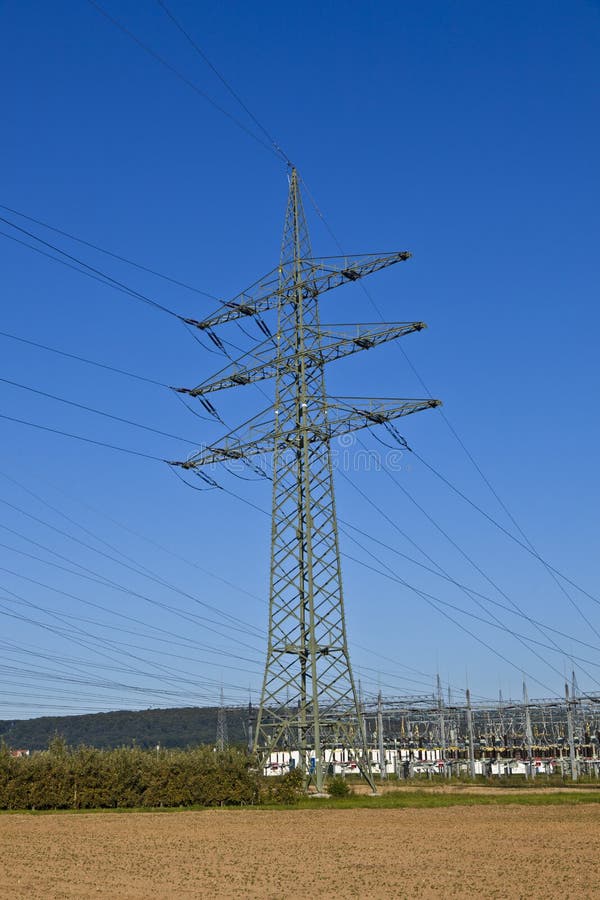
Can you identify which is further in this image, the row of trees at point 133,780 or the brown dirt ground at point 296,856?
the row of trees at point 133,780

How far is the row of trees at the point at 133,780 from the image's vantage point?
30.9 meters

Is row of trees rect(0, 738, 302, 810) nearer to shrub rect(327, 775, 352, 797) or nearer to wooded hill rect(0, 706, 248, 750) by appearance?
shrub rect(327, 775, 352, 797)

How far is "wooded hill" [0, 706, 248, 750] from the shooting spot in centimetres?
17112

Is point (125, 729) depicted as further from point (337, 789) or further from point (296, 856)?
point (296, 856)

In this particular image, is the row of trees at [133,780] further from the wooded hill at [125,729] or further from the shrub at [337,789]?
the wooded hill at [125,729]

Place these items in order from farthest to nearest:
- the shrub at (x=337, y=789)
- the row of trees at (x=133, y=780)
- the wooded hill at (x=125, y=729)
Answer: the wooded hill at (x=125, y=729), the shrub at (x=337, y=789), the row of trees at (x=133, y=780)

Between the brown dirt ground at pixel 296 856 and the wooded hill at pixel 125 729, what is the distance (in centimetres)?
14541

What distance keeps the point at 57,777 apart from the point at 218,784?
237 inches

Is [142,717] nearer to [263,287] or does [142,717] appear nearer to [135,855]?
[263,287]

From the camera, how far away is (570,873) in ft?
54.6

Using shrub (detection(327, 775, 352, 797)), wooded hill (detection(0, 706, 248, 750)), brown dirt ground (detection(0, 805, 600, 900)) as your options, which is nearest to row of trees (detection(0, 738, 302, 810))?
shrub (detection(327, 775, 352, 797))

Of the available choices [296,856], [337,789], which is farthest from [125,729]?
[296,856]

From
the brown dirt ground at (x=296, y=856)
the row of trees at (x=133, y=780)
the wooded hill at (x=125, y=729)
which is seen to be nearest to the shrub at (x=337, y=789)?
the row of trees at (x=133, y=780)

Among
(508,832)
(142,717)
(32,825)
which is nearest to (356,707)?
(508,832)
